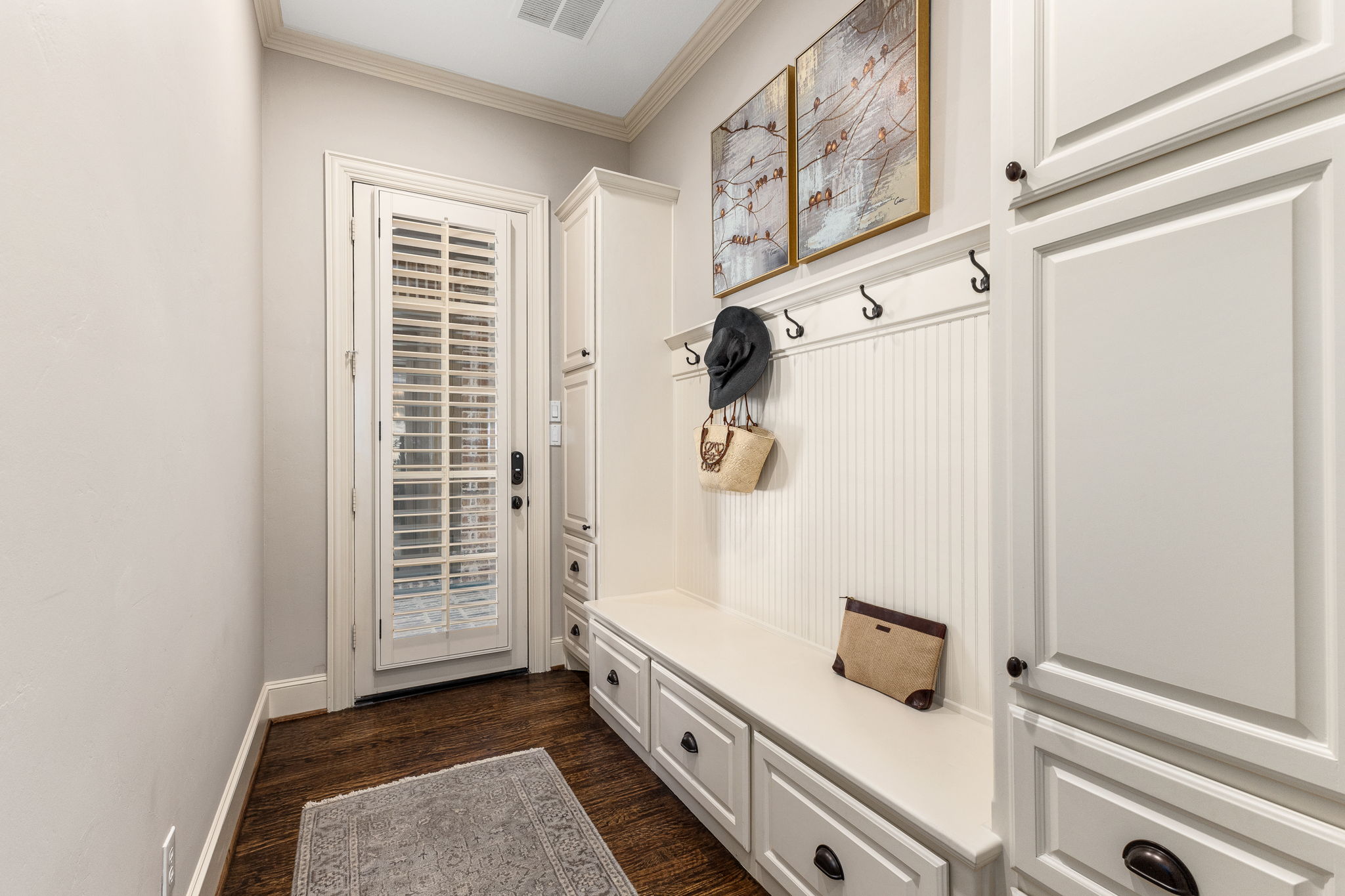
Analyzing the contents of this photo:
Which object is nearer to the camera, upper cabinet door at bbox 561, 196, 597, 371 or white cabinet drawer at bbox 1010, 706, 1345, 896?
white cabinet drawer at bbox 1010, 706, 1345, 896

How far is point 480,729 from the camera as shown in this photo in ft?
8.24

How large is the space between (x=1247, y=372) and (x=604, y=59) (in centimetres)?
286

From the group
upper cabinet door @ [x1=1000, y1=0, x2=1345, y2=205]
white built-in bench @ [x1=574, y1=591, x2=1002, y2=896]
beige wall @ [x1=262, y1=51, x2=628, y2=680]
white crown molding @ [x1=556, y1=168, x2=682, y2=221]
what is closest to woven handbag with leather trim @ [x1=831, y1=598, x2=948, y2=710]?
white built-in bench @ [x1=574, y1=591, x2=1002, y2=896]

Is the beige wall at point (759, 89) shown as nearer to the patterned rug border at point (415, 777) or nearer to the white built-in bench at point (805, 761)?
the white built-in bench at point (805, 761)

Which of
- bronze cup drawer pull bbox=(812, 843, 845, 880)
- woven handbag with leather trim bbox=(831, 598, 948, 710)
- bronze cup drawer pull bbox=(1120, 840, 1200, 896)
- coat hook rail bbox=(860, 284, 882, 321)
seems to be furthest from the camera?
coat hook rail bbox=(860, 284, 882, 321)

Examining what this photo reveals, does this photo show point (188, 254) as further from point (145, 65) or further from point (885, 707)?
point (885, 707)

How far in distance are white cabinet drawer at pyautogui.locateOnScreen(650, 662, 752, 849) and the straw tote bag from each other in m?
0.70

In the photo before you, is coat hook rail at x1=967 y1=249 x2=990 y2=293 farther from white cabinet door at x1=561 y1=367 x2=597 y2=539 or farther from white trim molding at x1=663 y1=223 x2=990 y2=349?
white cabinet door at x1=561 y1=367 x2=597 y2=539

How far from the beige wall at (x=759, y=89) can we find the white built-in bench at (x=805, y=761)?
1.13 metres

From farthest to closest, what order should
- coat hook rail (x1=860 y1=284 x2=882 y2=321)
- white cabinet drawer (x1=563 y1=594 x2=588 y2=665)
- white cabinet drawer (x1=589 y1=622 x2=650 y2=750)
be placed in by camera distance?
white cabinet drawer (x1=563 y1=594 x2=588 y2=665) < white cabinet drawer (x1=589 y1=622 x2=650 y2=750) < coat hook rail (x1=860 y1=284 x2=882 y2=321)

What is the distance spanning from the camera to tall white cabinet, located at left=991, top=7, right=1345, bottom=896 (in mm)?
749

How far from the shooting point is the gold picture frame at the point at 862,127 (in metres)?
1.67

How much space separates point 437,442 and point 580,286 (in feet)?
3.29

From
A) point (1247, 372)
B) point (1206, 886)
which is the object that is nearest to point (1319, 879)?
point (1206, 886)
